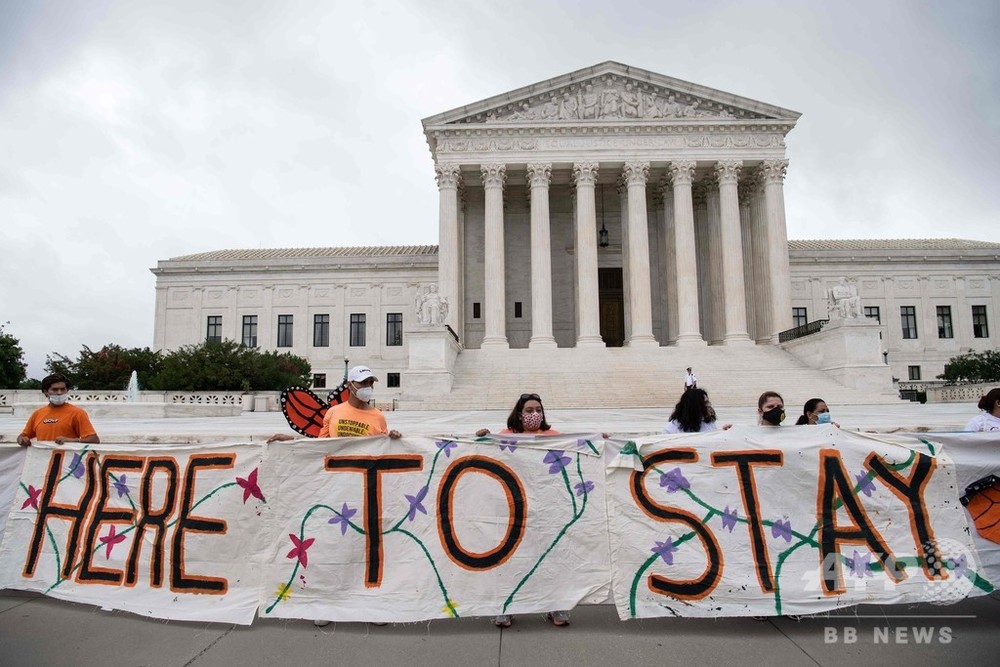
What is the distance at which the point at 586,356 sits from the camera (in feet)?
99.8

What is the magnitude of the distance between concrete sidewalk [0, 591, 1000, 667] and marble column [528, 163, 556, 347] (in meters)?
27.9

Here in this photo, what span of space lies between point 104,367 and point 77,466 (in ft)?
94.0

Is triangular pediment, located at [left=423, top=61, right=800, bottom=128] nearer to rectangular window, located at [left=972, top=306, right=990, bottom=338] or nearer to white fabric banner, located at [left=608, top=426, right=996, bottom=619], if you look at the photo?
rectangular window, located at [left=972, top=306, right=990, bottom=338]

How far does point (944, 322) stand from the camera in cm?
4525

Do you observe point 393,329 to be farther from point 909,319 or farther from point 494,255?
point 909,319

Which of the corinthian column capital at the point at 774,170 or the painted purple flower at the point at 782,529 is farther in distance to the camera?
the corinthian column capital at the point at 774,170

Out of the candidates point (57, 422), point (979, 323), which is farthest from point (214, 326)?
point (979, 323)

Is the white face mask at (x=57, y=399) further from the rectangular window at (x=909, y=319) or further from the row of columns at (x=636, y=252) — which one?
the rectangular window at (x=909, y=319)

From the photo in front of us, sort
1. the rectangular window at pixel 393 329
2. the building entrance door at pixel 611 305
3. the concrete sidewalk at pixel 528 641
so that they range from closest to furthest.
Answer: the concrete sidewalk at pixel 528 641, the building entrance door at pixel 611 305, the rectangular window at pixel 393 329

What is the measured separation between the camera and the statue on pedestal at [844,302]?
26625mm

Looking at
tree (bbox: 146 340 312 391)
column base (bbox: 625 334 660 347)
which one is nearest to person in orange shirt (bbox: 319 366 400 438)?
tree (bbox: 146 340 312 391)

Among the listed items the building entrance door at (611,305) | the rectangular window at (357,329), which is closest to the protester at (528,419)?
the building entrance door at (611,305)

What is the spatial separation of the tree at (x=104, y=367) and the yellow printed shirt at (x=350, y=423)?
28.5 meters

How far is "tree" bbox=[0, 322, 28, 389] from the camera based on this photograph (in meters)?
33.4
